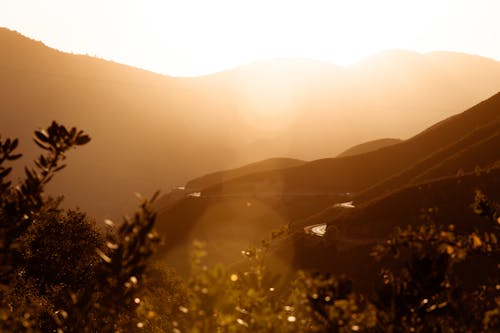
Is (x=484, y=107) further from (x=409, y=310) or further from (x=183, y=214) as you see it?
(x=409, y=310)

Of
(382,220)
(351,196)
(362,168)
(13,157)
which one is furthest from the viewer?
(362,168)

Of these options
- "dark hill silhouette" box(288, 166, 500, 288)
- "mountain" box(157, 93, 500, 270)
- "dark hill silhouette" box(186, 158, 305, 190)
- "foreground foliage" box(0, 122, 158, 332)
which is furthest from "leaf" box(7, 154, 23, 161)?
"dark hill silhouette" box(186, 158, 305, 190)

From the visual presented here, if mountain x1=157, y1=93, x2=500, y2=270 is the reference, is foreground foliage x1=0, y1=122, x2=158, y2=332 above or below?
above

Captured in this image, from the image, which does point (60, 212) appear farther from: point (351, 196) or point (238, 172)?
point (238, 172)

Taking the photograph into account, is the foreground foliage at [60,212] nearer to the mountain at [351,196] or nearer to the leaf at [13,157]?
the leaf at [13,157]

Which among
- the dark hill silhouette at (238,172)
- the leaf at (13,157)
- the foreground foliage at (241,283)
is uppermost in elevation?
the leaf at (13,157)

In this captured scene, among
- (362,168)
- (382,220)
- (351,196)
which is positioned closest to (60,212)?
(382,220)

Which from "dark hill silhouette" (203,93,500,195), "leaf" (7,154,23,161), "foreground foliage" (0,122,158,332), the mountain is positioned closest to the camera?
"foreground foliage" (0,122,158,332)

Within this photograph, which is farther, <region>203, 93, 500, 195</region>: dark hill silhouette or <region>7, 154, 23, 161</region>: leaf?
<region>203, 93, 500, 195</region>: dark hill silhouette

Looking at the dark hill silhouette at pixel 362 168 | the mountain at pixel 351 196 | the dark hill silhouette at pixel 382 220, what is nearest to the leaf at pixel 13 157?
the mountain at pixel 351 196

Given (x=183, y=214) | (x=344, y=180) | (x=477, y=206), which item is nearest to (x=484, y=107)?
(x=344, y=180)

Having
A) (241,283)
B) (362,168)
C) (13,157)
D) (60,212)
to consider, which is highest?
(13,157)

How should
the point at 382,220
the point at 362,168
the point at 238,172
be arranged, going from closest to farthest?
the point at 382,220 < the point at 362,168 < the point at 238,172

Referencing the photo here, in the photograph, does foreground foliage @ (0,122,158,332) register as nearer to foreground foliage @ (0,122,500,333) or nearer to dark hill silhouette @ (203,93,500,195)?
foreground foliage @ (0,122,500,333)
